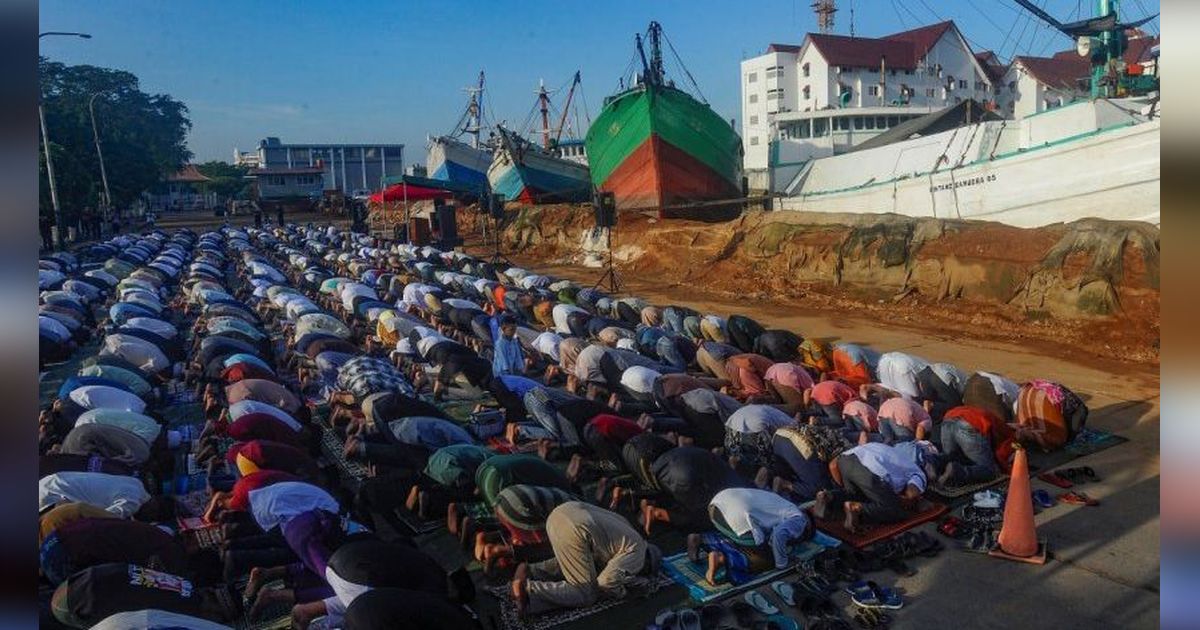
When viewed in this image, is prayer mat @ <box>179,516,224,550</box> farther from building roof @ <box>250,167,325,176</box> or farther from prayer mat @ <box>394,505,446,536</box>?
building roof @ <box>250,167,325,176</box>

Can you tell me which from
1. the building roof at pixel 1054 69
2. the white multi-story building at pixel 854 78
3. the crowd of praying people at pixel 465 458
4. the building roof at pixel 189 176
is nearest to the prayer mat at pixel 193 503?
the crowd of praying people at pixel 465 458

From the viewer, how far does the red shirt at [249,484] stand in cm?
693

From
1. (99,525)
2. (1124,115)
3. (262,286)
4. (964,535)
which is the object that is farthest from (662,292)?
(99,525)

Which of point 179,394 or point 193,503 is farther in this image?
point 179,394

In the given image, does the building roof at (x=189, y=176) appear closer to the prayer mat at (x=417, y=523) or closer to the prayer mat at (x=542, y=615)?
the prayer mat at (x=417, y=523)

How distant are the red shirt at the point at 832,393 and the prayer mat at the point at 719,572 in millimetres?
3120

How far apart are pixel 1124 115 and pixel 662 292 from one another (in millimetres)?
14449

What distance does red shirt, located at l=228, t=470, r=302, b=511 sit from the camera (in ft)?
22.7

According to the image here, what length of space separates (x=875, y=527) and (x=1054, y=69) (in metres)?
58.9

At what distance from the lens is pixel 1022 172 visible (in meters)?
21.2

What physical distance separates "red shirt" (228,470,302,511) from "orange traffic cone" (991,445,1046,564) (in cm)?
643

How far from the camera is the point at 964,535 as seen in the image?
23.8ft

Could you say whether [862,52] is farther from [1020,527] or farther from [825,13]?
[1020,527]

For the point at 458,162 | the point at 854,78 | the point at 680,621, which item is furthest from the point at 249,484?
the point at 458,162
